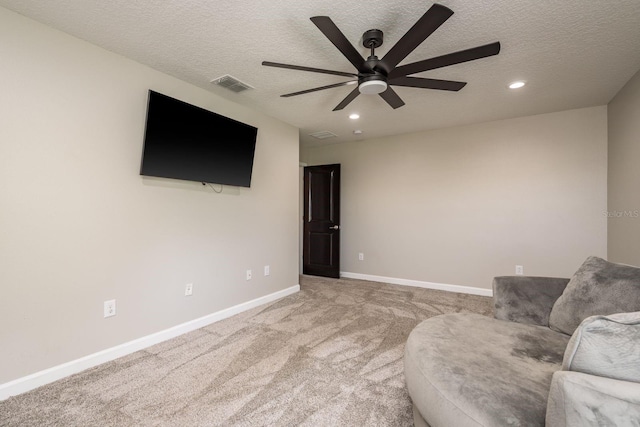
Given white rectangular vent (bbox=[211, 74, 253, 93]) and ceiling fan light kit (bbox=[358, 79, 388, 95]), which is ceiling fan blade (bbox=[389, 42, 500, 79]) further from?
white rectangular vent (bbox=[211, 74, 253, 93])

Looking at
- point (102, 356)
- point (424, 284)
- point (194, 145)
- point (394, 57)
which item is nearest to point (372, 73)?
A: point (394, 57)

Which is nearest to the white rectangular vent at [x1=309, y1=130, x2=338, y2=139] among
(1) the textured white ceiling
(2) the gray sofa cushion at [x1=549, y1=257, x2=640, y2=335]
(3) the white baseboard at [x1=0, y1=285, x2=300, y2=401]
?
(1) the textured white ceiling

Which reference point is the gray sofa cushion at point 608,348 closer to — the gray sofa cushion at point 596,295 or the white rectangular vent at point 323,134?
the gray sofa cushion at point 596,295

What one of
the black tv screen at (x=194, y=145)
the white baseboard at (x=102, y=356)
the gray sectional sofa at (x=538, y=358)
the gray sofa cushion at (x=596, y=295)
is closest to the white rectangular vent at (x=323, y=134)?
the black tv screen at (x=194, y=145)

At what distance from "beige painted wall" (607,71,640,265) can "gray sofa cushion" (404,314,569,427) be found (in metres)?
2.12

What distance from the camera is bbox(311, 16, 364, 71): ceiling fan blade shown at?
1.50 metres

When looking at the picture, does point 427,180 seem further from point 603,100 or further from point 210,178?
point 210,178

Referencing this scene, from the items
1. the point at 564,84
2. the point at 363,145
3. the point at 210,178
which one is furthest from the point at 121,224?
the point at 564,84

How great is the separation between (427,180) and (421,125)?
833 mm

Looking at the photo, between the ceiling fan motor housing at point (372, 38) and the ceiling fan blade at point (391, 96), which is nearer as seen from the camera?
the ceiling fan motor housing at point (372, 38)

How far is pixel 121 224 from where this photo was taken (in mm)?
2350

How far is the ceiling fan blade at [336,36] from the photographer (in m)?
1.50

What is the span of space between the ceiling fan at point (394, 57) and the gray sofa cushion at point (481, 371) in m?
1.59

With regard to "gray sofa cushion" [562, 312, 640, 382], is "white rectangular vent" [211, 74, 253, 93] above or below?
above
